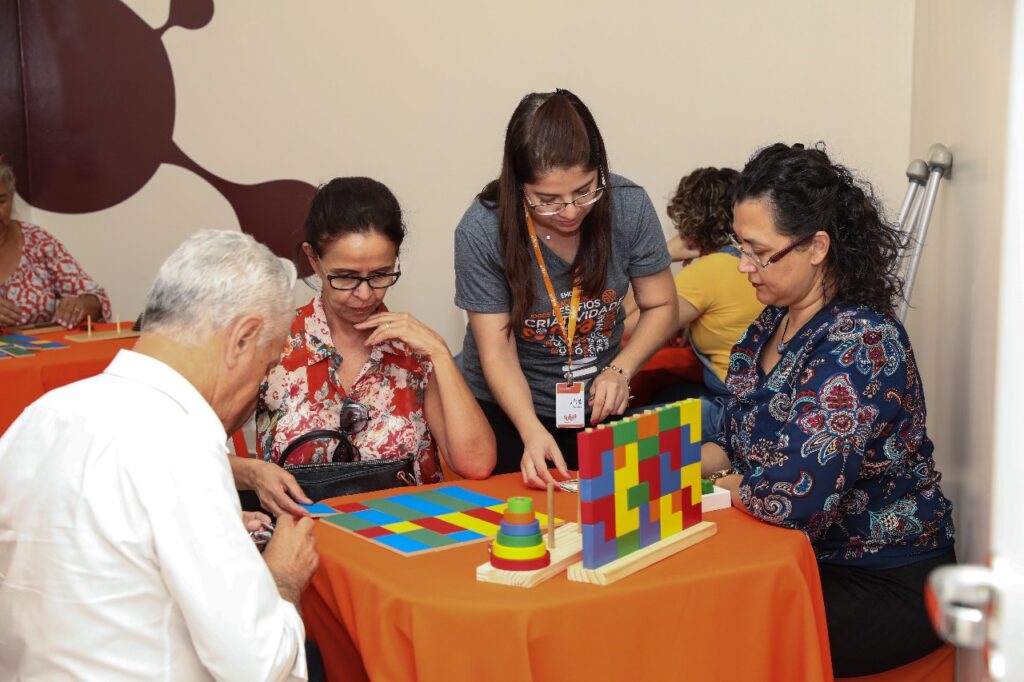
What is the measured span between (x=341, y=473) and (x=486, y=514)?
1.23ft

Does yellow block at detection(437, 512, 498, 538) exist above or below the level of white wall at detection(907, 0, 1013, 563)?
Answer: below

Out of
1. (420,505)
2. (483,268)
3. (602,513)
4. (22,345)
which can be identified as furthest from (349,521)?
(22,345)

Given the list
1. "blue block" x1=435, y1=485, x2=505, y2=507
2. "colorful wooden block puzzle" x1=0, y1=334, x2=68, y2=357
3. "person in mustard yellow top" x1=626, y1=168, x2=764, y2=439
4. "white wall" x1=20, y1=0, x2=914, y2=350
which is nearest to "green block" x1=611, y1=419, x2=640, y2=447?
"blue block" x1=435, y1=485, x2=505, y2=507

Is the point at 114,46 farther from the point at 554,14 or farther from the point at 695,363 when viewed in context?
the point at 695,363

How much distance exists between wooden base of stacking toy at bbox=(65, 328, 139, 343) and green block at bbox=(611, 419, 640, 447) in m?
2.78

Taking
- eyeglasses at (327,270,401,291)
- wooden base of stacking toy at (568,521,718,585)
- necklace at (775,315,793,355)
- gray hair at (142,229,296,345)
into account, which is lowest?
wooden base of stacking toy at (568,521,718,585)

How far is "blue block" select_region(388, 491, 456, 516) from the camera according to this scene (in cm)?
209

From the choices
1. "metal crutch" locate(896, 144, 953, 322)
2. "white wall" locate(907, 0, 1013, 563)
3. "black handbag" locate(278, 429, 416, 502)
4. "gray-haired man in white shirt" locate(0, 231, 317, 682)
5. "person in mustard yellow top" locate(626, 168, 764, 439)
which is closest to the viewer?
"gray-haired man in white shirt" locate(0, 231, 317, 682)

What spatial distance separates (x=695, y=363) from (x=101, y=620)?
3.13 m

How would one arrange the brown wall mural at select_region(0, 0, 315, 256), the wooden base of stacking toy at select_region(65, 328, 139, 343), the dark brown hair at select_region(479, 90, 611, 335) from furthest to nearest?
the brown wall mural at select_region(0, 0, 315, 256) → the wooden base of stacking toy at select_region(65, 328, 139, 343) → the dark brown hair at select_region(479, 90, 611, 335)

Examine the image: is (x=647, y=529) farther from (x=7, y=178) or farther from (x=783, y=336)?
(x=7, y=178)

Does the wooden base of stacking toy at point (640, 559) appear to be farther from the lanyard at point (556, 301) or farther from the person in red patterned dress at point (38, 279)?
the person in red patterned dress at point (38, 279)

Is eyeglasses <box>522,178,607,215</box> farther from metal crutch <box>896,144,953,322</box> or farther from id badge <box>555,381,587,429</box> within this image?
metal crutch <box>896,144,953,322</box>

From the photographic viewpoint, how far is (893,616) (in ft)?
6.75
